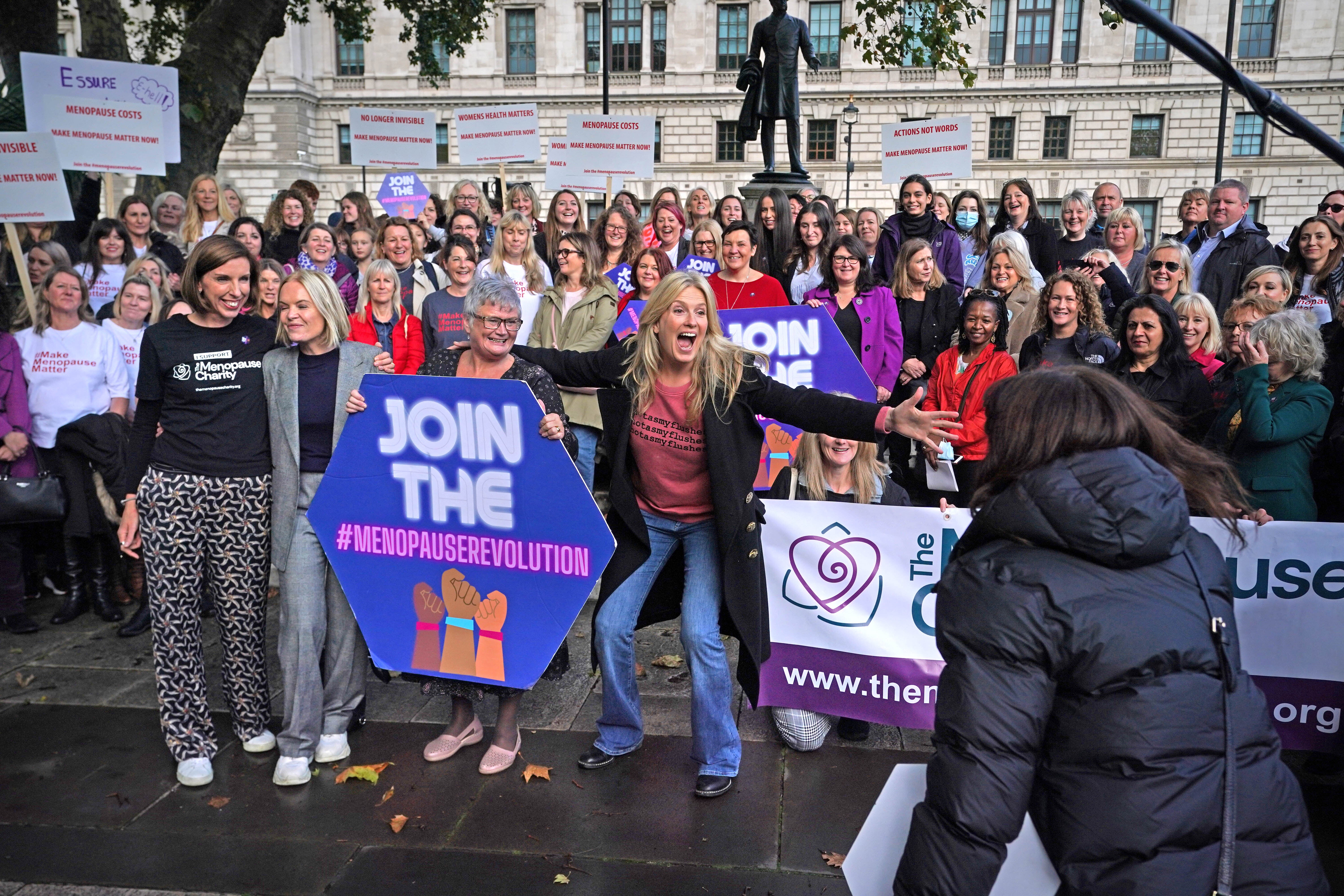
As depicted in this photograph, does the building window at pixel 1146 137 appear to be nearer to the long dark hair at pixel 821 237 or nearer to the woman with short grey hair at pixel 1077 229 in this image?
the woman with short grey hair at pixel 1077 229

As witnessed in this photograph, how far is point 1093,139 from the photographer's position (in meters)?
40.9

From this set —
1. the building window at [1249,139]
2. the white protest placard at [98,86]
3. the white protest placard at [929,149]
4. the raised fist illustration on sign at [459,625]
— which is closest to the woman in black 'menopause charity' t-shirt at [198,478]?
the raised fist illustration on sign at [459,625]

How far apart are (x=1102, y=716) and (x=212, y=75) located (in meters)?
14.6

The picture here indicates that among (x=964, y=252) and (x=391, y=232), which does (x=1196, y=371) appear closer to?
(x=964, y=252)

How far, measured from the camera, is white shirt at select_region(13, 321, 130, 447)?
599 centimetres

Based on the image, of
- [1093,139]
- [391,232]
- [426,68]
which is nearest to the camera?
[391,232]

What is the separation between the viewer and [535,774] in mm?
4023

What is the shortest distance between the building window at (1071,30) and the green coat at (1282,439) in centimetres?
4122

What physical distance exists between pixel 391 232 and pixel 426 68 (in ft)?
60.2

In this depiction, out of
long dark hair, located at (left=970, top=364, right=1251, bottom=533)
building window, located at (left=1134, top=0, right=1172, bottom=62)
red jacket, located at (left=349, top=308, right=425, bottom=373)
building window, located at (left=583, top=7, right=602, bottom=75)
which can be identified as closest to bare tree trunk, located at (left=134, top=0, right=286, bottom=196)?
red jacket, located at (left=349, top=308, right=425, bottom=373)

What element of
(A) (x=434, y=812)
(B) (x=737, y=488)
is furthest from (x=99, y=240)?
(B) (x=737, y=488)

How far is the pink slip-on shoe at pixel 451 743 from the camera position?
13.8 ft

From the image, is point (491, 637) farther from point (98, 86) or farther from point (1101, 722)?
point (98, 86)

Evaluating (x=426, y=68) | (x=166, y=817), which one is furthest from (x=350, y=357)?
(x=426, y=68)
